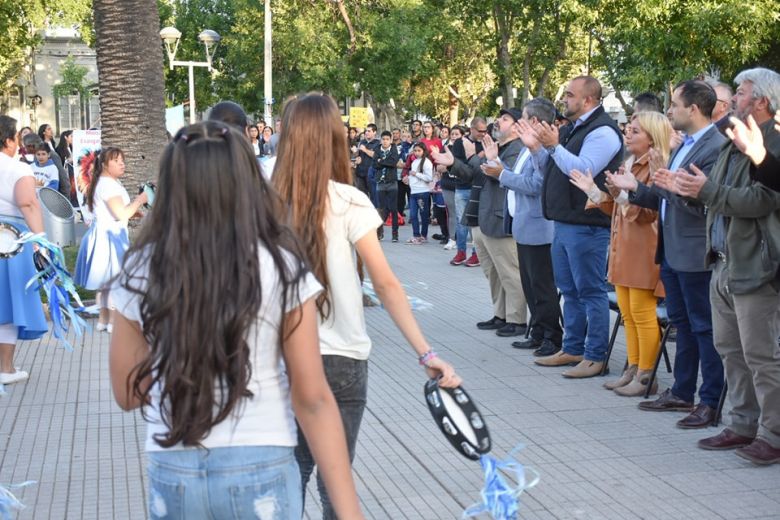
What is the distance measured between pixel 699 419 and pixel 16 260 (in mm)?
4912

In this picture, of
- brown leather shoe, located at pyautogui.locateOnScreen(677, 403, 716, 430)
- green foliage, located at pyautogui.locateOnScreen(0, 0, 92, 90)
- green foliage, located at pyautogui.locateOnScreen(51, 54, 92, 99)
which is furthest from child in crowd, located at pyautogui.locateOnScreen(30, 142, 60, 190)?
green foliage, located at pyautogui.locateOnScreen(51, 54, 92, 99)

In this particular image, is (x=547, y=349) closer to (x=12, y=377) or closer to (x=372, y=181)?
(x=12, y=377)

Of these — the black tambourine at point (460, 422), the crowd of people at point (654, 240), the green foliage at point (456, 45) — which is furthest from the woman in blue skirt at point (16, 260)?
the green foliage at point (456, 45)

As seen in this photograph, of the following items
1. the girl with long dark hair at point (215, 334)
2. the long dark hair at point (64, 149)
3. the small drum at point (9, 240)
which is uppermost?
the girl with long dark hair at point (215, 334)

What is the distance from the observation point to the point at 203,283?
7.85 ft

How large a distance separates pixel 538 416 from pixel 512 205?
8.57ft

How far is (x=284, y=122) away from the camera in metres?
3.85

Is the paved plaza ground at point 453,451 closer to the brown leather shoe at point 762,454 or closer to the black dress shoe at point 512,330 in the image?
the brown leather shoe at point 762,454

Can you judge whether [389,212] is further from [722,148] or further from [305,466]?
[305,466]

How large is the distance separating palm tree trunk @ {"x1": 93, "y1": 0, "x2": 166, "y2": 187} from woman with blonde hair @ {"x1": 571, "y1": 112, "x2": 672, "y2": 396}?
6.42 meters

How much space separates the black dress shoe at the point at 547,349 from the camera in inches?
344

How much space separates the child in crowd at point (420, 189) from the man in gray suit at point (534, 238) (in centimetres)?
906

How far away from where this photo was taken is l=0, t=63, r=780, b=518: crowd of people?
2.43 metres

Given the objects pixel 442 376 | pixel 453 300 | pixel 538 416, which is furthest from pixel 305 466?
pixel 453 300
